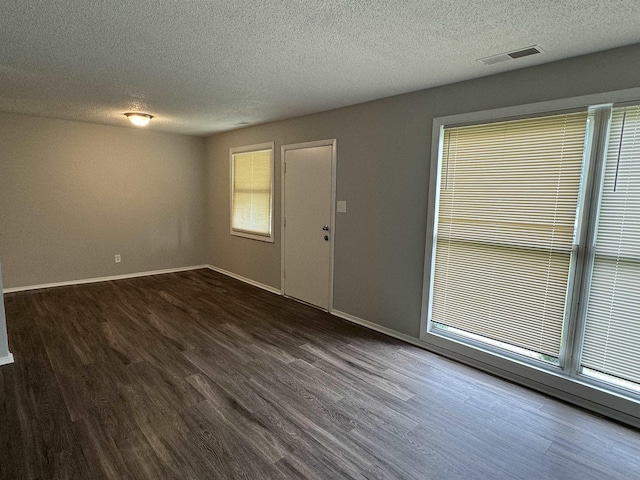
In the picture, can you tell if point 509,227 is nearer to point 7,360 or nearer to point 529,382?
point 529,382

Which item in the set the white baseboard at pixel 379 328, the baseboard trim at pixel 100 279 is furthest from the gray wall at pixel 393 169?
the baseboard trim at pixel 100 279

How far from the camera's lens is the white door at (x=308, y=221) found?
13.5 ft

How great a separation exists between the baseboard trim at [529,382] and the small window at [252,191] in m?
2.42

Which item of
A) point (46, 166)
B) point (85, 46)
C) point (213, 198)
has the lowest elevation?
point (213, 198)

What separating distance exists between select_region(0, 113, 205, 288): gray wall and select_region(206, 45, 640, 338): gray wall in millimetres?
2676

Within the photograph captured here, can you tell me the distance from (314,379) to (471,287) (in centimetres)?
158

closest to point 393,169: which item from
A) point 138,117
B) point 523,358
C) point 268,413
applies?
point 523,358

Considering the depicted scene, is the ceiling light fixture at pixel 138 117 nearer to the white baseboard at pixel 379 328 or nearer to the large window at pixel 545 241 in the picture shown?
the white baseboard at pixel 379 328

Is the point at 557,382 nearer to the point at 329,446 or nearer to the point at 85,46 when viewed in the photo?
the point at 329,446

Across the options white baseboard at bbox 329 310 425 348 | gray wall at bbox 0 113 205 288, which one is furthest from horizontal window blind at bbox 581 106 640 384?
gray wall at bbox 0 113 205 288

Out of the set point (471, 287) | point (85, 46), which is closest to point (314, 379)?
point (471, 287)

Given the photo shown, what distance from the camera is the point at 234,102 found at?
371 centimetres

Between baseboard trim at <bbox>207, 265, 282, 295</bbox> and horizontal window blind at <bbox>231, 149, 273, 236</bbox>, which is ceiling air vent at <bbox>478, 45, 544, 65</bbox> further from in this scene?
baseboard trim at <bbox>207, 265, 282, 295</bbox>

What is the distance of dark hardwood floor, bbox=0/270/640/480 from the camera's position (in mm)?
1822
